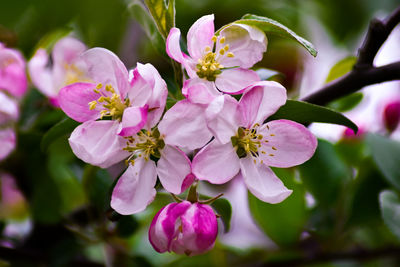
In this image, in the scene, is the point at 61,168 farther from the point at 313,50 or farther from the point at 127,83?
the point at 313,50

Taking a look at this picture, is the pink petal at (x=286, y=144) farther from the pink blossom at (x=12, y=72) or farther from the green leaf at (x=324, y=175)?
the pink blossom at (x=12, y=72)

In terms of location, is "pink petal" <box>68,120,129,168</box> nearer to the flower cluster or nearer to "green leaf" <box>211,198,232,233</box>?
the flower cluster

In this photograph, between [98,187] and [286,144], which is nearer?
[286,144]

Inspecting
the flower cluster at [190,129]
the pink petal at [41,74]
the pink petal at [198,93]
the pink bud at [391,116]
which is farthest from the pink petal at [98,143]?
the pink bud at [391,116]

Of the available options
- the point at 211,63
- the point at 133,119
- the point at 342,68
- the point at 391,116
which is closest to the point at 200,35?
the point at 211,63

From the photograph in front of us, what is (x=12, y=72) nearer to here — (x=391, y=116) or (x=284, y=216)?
(x=284, y=216)

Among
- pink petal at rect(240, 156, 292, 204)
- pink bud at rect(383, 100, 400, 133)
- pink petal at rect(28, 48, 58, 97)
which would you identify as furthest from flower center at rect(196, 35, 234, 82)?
pink bud at rect(383, 100, 400, 133)
